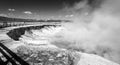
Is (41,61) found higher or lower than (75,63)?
higher

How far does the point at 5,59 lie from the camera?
4742 millimetres

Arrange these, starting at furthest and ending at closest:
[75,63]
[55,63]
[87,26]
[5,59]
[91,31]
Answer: [87,26] → [91,31] → [75,63] → [55,63] → [5,59]

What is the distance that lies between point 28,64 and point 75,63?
3015mm

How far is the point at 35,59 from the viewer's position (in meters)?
5.27

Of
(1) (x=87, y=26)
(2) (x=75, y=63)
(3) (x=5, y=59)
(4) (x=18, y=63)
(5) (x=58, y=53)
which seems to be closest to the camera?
(4) (x=18, y=63)

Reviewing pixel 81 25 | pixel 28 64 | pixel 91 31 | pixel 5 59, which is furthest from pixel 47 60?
pixel 81 25

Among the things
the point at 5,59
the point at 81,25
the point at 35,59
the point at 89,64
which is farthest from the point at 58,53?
the point at 81,25

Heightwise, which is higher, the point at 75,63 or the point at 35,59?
the point at 35,59

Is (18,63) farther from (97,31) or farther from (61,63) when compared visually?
(97,31)

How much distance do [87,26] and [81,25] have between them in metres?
3.77

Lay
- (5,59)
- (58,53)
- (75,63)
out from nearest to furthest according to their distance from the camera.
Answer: (5,59)
(75,63)
(58,53)

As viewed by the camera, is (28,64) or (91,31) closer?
(28,64)

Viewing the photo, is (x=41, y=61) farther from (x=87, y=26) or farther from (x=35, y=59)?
(x=87, y=26)

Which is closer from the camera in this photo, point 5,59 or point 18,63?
point 18,63
